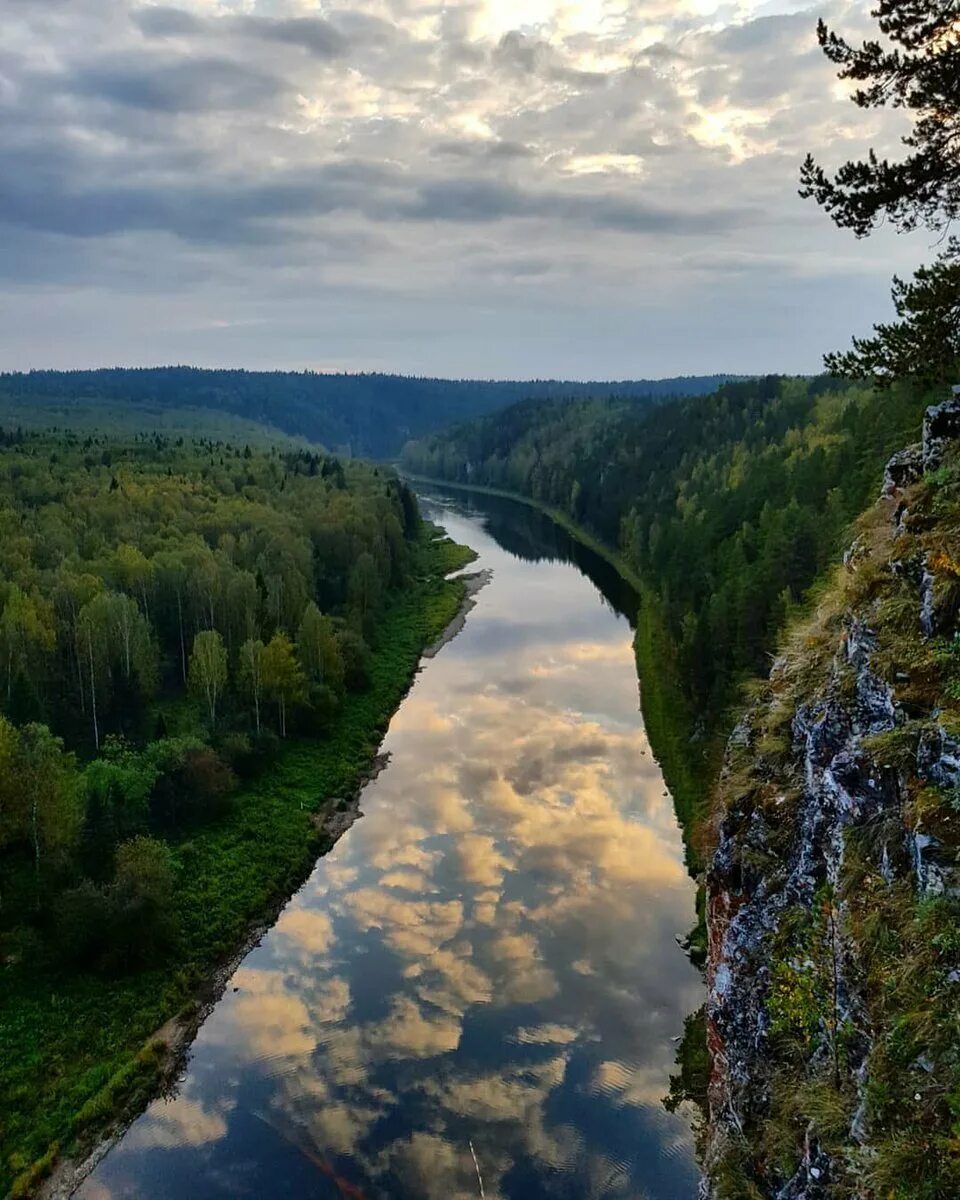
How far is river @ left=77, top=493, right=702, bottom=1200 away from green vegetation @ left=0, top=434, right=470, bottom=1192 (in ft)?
8.30

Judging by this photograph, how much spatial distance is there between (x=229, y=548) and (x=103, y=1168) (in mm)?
49046

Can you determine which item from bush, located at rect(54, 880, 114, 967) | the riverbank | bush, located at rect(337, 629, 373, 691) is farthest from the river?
bush, located at rect(337, 629, 373, 691)

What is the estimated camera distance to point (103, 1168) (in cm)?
2284

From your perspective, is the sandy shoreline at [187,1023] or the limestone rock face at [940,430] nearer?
the limestone rock face at [940,430]

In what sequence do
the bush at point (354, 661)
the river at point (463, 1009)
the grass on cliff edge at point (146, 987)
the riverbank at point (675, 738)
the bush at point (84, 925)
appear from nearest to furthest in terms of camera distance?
the river at point (463, 1009), the grass on cliff edge at point (146, 987), the bush at point (84, 925), the riverbank at point (675, 738), the bush at point (354, 661)

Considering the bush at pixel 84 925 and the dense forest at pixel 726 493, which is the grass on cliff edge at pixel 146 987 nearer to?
the bush at pixel 84 925

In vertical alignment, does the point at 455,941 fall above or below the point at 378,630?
below

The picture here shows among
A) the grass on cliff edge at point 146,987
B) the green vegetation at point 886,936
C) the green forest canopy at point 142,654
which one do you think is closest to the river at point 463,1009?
the grass on cliff edge at point 146,987

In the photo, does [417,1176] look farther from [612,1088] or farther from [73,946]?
[73,946]

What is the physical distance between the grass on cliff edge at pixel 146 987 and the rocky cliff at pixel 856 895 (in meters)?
18.9

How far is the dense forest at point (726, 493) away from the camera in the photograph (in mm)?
42375

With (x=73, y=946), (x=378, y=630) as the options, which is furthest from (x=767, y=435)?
(x=73, y=946)

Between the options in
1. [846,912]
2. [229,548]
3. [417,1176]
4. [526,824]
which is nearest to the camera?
[846,912]

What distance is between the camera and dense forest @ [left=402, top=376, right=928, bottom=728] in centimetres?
4238
